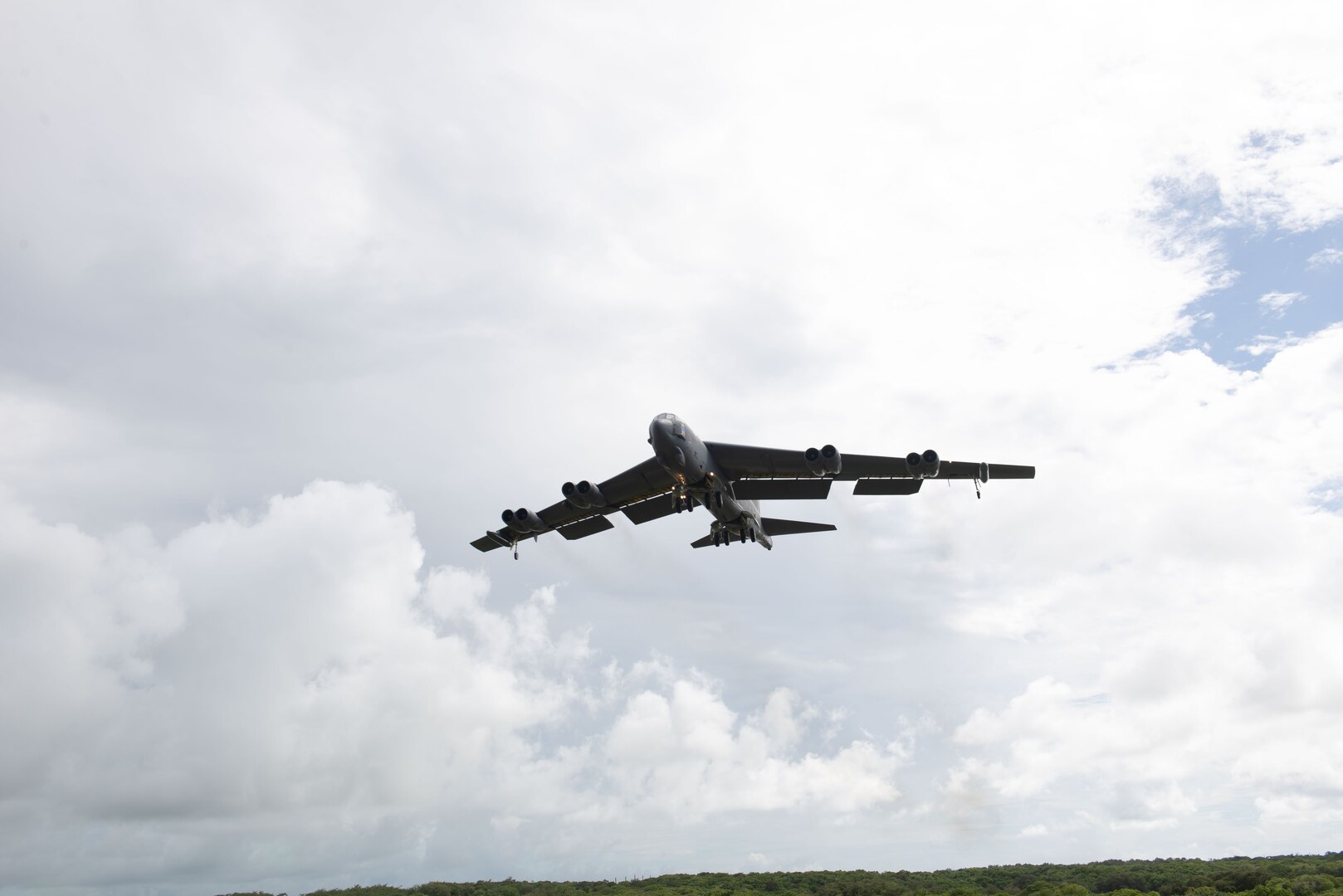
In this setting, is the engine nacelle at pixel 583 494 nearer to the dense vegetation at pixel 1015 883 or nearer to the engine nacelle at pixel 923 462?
the engine nacelle at pixel 923 462

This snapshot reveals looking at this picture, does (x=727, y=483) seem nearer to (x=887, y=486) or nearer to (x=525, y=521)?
(x=887, y=486)

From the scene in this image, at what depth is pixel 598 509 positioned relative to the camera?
147 feet

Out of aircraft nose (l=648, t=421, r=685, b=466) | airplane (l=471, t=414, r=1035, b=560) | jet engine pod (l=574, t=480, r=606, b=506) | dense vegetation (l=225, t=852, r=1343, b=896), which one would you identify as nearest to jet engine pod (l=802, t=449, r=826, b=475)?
airplane (l=471, t=414, r=1035, b=560)

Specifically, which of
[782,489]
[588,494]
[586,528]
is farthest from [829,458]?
[586,528]

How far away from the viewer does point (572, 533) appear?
154ft

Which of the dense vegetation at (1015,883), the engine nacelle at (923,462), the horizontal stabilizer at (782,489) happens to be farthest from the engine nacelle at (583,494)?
the dense vegetation at (1015,883)

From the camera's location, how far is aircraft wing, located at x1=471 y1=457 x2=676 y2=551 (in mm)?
42781

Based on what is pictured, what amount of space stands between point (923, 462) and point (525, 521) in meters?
19.2

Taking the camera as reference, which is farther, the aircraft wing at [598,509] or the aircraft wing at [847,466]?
the aircraft wing at [598,509]

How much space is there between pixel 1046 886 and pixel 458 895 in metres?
56.6

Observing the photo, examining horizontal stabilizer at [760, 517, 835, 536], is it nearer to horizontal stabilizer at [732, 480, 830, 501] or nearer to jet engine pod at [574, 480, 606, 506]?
horizontal stabilizer at [732, 480, 830, 501]

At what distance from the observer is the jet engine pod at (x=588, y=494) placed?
42.2 meters

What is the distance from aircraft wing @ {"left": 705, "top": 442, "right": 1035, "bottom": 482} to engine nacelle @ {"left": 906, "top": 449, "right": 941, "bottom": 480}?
70 centimetres

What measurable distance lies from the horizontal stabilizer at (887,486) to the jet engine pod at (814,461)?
3.21m
